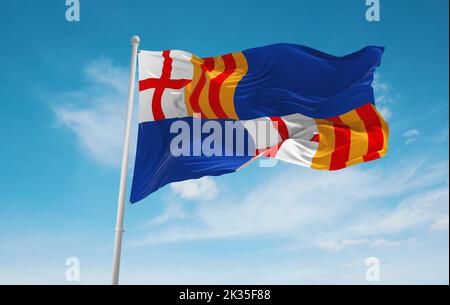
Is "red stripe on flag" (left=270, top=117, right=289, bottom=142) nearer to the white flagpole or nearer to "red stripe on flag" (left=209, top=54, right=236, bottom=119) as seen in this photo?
"red stripe on flag" (left=209, top=54, right=236, bottom=119)

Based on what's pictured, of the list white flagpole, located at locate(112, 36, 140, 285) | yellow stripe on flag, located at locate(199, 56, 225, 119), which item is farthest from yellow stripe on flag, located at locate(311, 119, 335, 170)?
white flagpole, located at locate(112, 36, 140, 285)

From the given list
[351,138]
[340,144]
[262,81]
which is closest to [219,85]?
[262,81]

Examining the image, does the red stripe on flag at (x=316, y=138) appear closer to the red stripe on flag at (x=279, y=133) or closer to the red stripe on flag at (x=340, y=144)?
the red stripe on flag at (x=340, y=144)

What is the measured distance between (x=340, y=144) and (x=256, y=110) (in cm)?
215

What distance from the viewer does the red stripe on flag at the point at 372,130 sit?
10.3m

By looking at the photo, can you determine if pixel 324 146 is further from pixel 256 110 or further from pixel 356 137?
pixel 256 110

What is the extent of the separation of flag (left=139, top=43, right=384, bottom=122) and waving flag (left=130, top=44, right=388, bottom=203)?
0.02 m

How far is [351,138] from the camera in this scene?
34.6 feet

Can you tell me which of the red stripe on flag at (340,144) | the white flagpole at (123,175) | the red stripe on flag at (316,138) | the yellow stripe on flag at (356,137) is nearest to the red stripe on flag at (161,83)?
the white flagpole at (123,175)

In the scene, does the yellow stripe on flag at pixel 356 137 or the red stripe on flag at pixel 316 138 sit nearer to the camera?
the yellow stripe on flag at pixel 356 137
